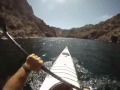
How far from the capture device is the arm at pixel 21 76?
2.79m

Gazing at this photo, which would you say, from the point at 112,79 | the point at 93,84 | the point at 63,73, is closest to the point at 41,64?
the point at 63,73

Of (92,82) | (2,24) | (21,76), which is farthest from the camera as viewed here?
(92,82)

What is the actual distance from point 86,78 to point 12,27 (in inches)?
4480

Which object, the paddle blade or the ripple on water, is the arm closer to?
the paddle blade

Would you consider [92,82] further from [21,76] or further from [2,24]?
[2,24]

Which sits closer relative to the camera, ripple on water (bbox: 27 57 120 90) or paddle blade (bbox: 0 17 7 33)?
paddle blade (bbox: 0 17 7 33)

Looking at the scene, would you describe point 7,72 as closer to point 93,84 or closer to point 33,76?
point 33,76

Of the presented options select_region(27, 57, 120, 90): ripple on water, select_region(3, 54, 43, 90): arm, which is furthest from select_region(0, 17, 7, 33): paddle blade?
select_region(27, 57, 120, 90): ripple on water

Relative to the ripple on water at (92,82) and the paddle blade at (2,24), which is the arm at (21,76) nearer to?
the paddle blade at (2,24)

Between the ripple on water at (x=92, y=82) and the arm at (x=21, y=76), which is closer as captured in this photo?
the arm at (x=21, y=76)

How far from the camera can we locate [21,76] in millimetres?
2869

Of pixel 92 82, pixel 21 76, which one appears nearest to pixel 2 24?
pixel 21 76

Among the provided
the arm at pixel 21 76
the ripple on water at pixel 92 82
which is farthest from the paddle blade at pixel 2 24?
the ripple on water at pixel 92 82

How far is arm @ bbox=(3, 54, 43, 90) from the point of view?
2790 millimetres
